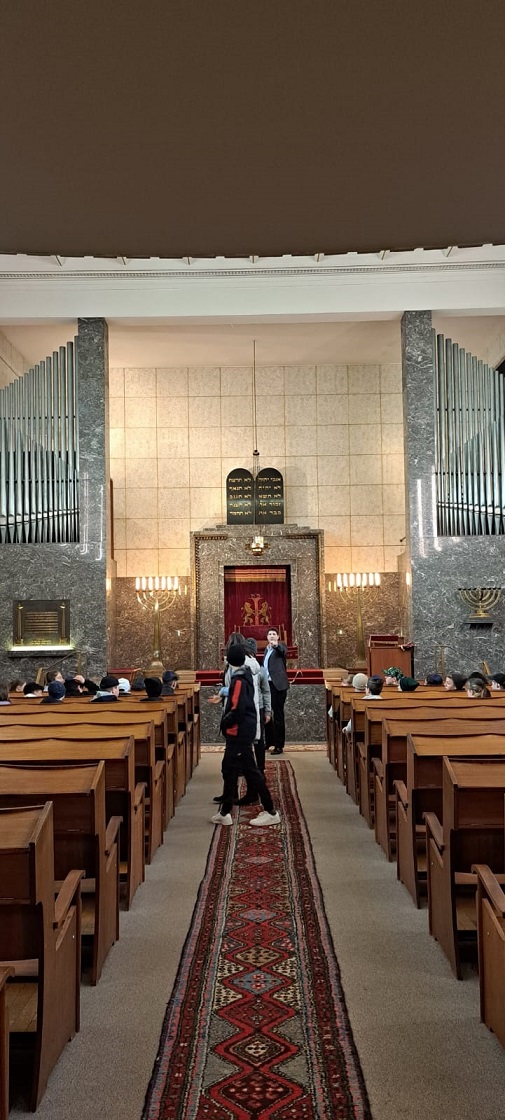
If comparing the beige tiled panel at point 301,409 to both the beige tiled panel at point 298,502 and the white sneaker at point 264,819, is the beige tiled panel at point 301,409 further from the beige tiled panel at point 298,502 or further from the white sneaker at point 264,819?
the white sneaker at point 264,819

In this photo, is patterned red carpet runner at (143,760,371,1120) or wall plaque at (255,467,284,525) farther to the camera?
wall plaque at (255,467,284,525)

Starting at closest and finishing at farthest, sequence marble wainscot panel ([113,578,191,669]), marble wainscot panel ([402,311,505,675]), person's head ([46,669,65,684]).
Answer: person's head ([46,669,65,684]) → marble wainscot panel ([402,311,505,675]) → marble wainscot panel ([113,578,191,669])

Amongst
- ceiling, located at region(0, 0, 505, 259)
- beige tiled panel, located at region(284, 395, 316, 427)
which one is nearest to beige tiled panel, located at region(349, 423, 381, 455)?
beige tiled panel, located at region(284, 395, 316, 427)

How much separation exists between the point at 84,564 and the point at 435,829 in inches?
456

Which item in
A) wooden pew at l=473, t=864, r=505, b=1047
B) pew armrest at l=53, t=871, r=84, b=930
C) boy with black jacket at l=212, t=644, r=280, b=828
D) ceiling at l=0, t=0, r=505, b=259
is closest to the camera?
ceiling at l=0, t=0, r=505, b=259

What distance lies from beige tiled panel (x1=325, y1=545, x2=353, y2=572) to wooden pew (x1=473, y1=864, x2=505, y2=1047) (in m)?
15.9

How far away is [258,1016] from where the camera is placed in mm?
3678

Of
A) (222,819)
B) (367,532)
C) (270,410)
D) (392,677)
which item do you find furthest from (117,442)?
(222,819)

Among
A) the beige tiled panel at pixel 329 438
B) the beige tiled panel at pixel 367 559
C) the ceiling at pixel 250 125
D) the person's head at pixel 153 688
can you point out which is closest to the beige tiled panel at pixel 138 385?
the beige tiled panel at pixel 329 438

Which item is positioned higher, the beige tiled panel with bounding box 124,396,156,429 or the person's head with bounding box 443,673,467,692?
the beige tiled panel with bounding box 124,396,156,429

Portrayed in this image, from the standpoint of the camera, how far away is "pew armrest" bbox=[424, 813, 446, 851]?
4273 millimetres

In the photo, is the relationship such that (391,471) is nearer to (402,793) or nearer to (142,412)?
(142,412)

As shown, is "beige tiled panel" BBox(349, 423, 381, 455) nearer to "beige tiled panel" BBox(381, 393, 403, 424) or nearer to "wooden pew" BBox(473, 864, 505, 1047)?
"beige tiled panel" BBox(381, 393, 403, 424)

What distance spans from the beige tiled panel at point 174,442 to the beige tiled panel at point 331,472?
2740mm
